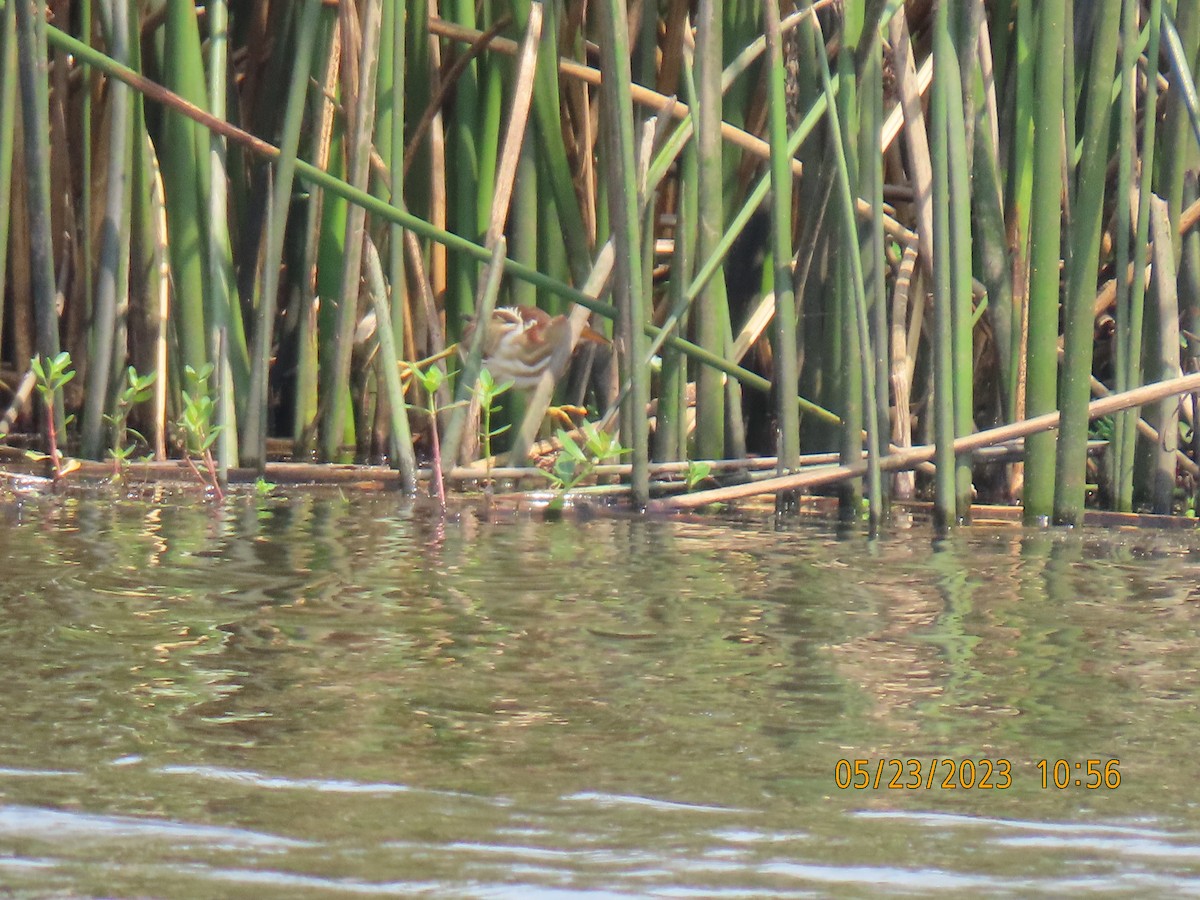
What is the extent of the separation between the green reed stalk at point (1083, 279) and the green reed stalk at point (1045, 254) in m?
0.05

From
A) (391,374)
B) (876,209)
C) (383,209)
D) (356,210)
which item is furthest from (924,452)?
(356,210)

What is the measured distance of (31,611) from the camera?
265 centimetres

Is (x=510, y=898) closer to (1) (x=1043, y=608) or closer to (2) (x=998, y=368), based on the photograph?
(1) (x=1043, y=608)

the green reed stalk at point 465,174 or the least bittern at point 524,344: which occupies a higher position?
the green reed stalk at point 465,174

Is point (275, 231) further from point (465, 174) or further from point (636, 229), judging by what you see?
point (636, 229)

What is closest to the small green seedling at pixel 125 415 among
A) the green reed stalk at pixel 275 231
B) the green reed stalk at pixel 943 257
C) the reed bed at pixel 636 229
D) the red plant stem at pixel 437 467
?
the reed bed at pixel 636 229

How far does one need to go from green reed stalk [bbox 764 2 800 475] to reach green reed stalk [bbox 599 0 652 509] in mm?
295

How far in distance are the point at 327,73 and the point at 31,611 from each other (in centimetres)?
210

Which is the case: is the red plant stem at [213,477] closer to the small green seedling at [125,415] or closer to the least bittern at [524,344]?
the small green seedling at [125,415]

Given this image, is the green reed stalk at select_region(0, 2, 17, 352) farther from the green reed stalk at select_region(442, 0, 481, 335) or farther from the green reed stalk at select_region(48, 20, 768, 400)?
the green reed stalk at select_region(442, 0, 481, 335)

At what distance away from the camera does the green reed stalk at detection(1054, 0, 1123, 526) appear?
3.67 metres

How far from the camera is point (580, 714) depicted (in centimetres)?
217
